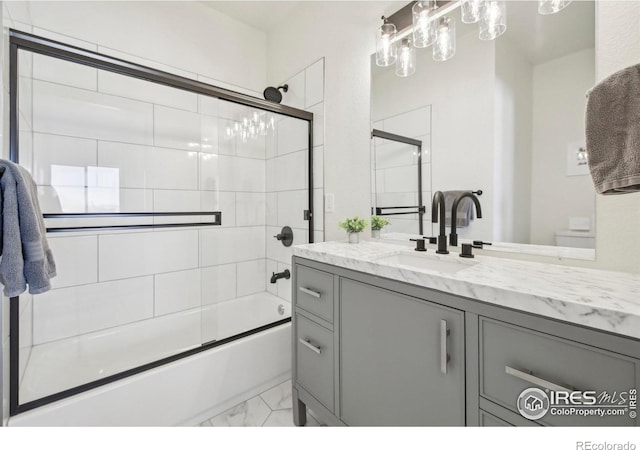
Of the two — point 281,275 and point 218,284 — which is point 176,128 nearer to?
point 218,284

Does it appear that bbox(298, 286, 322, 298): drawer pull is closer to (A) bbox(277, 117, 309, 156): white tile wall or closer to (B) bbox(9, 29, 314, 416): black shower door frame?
(B) bbox(9, 29, 314, 416): black shower door frame

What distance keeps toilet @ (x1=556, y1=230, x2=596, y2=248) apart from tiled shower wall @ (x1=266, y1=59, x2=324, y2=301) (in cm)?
125

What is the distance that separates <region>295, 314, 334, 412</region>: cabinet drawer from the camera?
1.19 m

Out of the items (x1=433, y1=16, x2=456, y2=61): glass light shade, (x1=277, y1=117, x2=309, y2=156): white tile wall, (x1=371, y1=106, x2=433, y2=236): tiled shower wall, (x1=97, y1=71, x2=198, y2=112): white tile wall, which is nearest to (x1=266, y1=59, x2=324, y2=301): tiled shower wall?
(x1=277, y1=117, x2=309, y2=156): white tile wall

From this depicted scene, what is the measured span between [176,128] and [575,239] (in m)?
2.29

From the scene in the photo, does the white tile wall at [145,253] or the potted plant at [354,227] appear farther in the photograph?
the white tile wall at [145,253]

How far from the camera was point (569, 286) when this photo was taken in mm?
729

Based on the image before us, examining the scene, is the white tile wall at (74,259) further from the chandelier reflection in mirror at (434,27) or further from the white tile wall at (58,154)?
the chandelier reflection in mirror at (434,27)

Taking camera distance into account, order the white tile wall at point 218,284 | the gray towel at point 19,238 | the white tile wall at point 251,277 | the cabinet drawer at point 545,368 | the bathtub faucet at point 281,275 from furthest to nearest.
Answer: the white tile wall at point 251,277 → the bathtub faucet at point 281,275 → the white tile wall at point 218,284 → the gray towel at point 19,238 → the cabinet drawer at point 545,368

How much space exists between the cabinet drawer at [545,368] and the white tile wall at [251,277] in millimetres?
1779

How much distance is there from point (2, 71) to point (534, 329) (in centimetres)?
185

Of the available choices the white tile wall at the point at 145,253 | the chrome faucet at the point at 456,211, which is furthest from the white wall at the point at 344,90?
the white tile wall at the point at 145,253

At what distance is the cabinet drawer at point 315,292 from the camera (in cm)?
119

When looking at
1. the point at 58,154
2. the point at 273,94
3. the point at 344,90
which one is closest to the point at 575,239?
the point at 344,90
